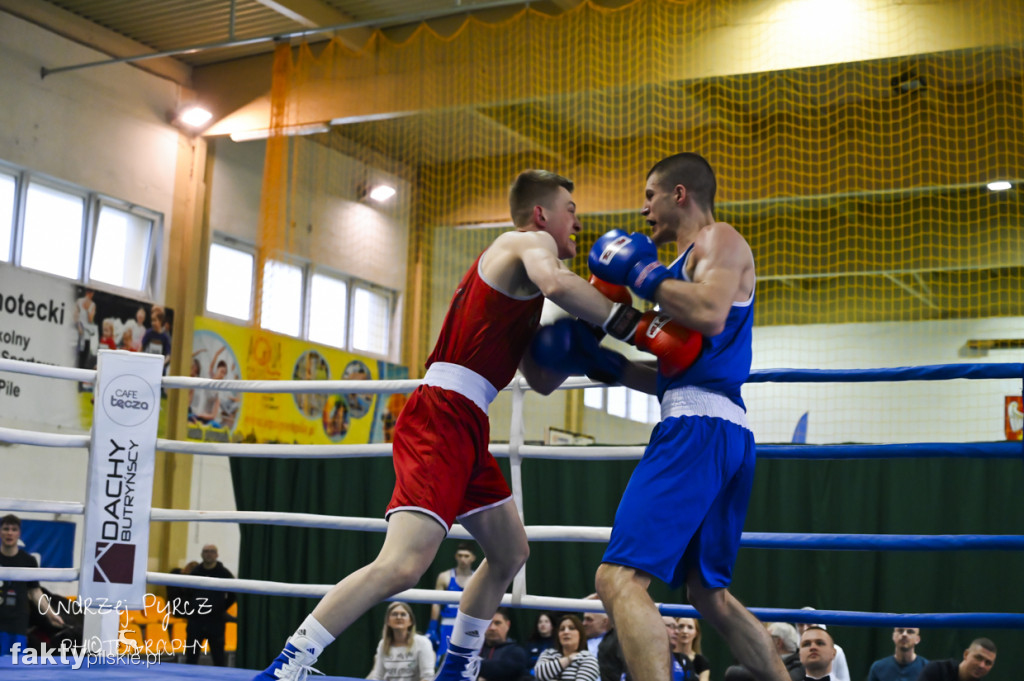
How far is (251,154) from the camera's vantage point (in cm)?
1217

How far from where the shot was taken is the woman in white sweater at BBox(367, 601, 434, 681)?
5.83m

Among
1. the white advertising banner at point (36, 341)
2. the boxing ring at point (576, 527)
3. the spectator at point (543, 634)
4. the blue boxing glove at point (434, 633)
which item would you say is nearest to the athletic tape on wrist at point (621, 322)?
the boxing ring at point (576, 527)

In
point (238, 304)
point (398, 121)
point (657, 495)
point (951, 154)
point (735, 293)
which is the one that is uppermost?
point (398, 121)

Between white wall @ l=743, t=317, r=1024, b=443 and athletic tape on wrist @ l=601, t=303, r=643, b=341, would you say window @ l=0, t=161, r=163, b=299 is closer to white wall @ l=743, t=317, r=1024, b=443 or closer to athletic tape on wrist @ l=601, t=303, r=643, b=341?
white wall @ l=743, t=317, r=1024, b=443

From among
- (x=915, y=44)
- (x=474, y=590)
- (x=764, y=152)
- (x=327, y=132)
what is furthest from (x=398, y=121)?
(x=474, y=590)

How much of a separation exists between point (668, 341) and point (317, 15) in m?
8.30

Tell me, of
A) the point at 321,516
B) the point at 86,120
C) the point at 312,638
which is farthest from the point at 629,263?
the point at 86,120

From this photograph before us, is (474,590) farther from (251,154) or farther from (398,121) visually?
(251,154)

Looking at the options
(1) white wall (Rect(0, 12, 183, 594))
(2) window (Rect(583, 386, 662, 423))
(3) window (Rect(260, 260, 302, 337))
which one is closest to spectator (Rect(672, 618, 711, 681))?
(1) white wall (Rect(0, 12, 183, 594))

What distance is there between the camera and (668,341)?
2.42 meters

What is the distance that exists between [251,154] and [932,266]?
7308 mm

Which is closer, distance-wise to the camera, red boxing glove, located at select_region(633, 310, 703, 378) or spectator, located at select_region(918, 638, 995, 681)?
red boxing glove, located at select_region(633, 310, 703, 378)

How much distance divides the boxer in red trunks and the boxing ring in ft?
1.36

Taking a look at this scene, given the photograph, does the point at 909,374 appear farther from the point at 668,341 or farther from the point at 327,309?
the point at 327,309
